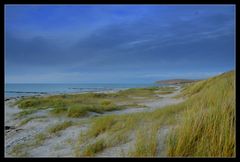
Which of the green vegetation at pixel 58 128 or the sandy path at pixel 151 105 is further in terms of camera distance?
the sandy path at pixel 151 105

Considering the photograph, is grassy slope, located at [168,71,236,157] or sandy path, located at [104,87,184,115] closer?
grassy slope, located at [168,71,236,157]

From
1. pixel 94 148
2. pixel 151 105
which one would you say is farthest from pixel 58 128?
pixel 151 105

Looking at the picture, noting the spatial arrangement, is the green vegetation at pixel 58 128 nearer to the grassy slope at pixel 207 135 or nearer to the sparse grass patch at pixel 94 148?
the sparse grass patch at pixel 94 148

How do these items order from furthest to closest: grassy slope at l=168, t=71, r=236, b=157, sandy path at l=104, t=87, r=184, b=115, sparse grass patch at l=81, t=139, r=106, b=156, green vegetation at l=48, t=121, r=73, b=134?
sandy path at l=104, t=87, r=184, b=115 → green vegetation at l=48, t=121, r=73, b=134 → sparse grass patch at l=81, t=139, r=106, b=156 → grassy slope at l=168, t=71, r=236, b=157

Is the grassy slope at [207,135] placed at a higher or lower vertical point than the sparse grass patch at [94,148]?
higher

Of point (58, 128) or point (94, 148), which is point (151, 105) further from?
point (94, 148)

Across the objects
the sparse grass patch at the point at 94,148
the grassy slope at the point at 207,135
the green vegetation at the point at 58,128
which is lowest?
the green vegetation at the point at 58,128

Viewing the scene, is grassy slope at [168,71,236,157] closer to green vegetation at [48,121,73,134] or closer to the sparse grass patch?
the sparse grass patch

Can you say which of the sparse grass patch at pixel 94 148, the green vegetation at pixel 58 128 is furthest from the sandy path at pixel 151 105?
the sparse grass patch at pixel 94 148

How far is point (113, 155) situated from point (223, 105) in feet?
5.96

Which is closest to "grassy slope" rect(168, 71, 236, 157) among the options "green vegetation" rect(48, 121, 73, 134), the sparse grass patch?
the sparse grass patch

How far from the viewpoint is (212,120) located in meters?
3.15
